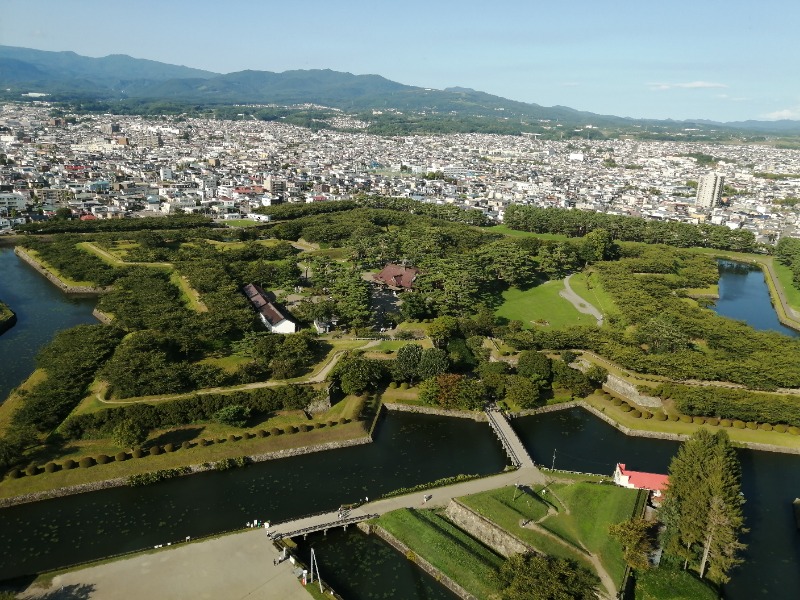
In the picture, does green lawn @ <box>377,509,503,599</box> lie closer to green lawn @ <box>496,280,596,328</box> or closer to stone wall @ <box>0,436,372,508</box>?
stone wall @ <box>0,436,372,508</box>

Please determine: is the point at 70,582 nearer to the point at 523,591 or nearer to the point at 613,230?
the point at 523,591

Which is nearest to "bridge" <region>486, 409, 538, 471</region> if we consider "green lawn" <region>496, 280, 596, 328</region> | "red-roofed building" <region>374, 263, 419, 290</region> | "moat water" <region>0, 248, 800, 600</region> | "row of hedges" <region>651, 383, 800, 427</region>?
→ "moat water" <region>0, 248, 800, 600</region>

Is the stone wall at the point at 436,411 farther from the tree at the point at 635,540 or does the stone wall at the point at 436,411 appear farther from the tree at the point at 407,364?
the tree at the point at 635,540

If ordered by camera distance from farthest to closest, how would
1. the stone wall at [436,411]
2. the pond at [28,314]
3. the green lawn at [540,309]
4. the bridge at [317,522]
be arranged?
the green lawn at [540,309] → the pond at [28,314] → the stone wall at [436,411] → the bridge at [317,522]

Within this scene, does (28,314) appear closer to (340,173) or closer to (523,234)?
(523,234)

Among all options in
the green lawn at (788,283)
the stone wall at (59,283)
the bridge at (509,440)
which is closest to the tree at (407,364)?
the bridge at (509,440)

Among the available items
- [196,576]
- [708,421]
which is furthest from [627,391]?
[196,576]

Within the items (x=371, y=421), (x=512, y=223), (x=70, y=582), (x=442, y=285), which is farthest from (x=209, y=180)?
(x=70, y=582)
